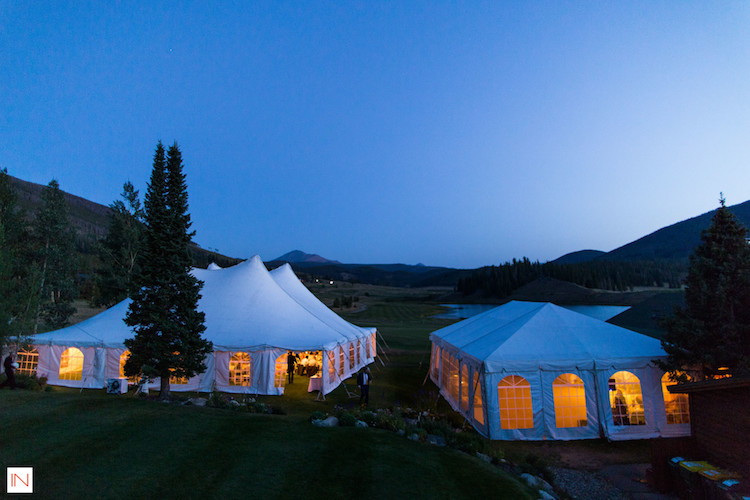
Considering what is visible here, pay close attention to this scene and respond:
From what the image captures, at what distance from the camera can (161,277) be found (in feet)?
33.5

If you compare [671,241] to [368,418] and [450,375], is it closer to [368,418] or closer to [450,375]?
[450,375]

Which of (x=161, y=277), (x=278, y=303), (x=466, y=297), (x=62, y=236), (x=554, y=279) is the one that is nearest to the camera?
(x=161, y=277)

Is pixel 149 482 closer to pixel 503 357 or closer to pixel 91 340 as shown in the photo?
pixel 503 357

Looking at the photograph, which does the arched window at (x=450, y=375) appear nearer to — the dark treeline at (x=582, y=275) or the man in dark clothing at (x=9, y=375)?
the man in dark clothing at (x=9, y=375)

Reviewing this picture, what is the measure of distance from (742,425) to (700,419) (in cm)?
81

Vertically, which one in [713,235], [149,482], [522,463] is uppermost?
[713,235]

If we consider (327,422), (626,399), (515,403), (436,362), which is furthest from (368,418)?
(436,362)

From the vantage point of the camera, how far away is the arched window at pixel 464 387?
1010 centimetres

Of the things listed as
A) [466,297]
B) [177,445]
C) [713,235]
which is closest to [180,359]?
[177,445]

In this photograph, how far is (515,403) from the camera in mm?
8867

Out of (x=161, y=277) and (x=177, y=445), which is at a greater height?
(x=161, y=277)

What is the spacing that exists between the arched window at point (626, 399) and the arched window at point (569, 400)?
2.20ft

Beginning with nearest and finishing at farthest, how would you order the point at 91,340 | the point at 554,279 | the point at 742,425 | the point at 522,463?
the point at 742,425, the point at 522,463, the point at 91,340, the point at 554,279

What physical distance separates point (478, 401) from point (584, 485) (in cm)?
296
